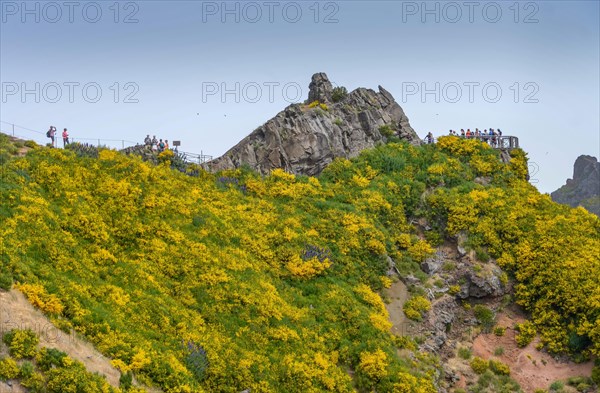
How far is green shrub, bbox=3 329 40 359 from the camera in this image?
75.7ft

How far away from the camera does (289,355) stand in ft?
106

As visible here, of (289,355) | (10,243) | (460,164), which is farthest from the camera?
(460,164)

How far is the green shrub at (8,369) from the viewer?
22062mm

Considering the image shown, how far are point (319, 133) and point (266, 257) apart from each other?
15768 mm

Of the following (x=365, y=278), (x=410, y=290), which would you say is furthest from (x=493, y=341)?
(x=365, y=278)

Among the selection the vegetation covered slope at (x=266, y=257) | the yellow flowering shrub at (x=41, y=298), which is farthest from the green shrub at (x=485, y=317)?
the yellow flowering shrub at (x=41, y=298)

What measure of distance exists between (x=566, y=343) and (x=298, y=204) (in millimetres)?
17286

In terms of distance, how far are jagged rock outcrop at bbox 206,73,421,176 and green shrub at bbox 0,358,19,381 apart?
2719cm

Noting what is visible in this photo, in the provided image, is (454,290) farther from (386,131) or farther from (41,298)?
(41,298)

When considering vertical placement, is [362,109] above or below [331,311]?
above

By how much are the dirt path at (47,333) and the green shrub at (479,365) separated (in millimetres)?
20244

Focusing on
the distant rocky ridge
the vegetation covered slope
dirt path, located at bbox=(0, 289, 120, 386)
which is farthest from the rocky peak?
the distant rocky ridge

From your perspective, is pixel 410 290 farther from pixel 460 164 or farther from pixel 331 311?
pixel 460 164

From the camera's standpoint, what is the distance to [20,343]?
23281mm
